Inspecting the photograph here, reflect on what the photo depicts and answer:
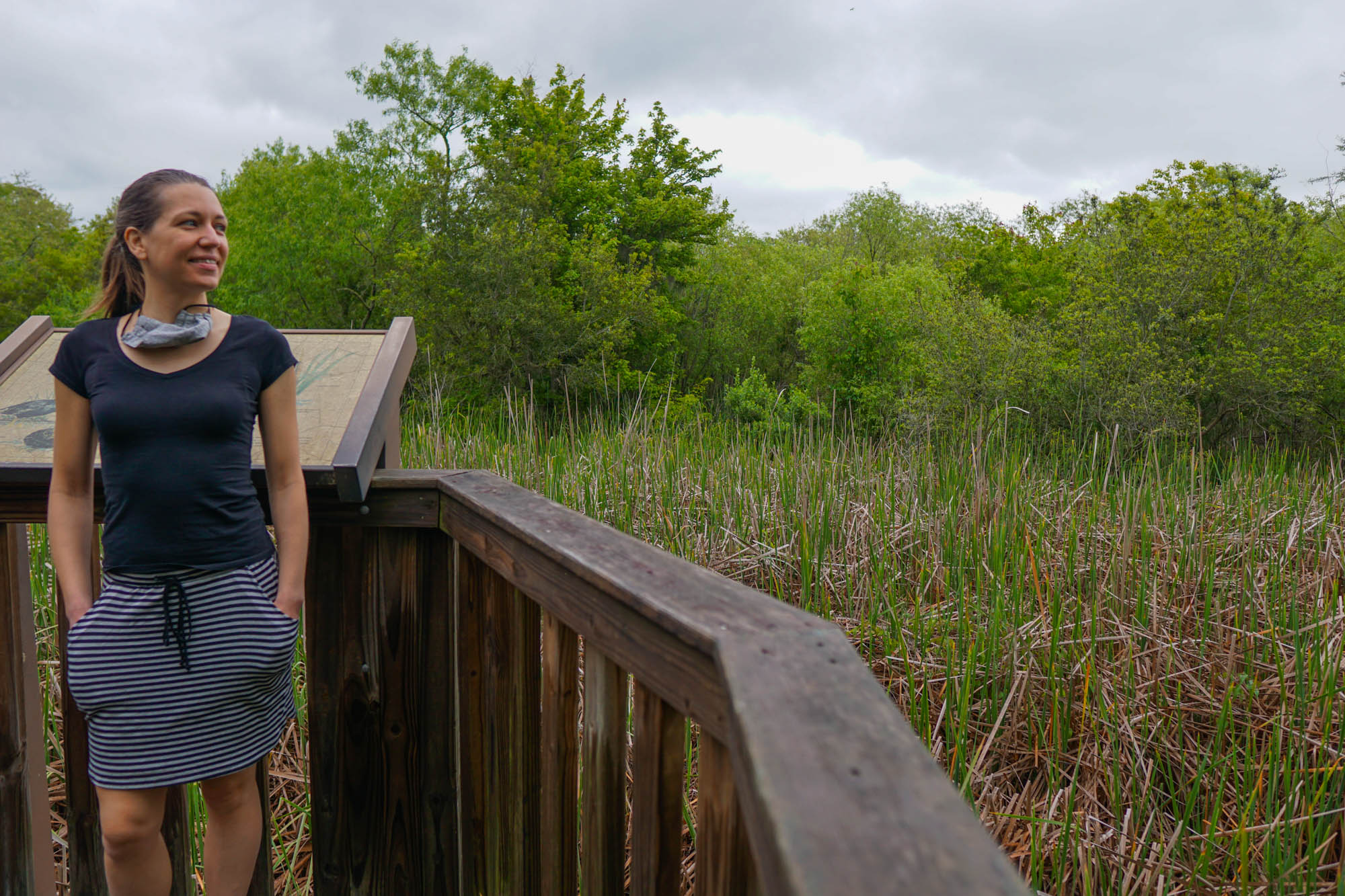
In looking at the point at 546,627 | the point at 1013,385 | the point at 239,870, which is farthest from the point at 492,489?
the point at 1013,385

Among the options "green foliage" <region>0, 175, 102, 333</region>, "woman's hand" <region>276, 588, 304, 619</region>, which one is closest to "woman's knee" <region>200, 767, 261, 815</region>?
"woman's hand" <region>276, 588, 304, 619</region>

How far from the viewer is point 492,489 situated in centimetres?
144

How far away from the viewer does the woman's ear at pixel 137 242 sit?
4.57 feet

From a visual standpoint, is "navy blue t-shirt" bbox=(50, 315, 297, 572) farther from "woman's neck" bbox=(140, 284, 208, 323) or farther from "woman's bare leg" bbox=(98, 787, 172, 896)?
"woman's bare leg" bbox=(98, 787, 172, 896)

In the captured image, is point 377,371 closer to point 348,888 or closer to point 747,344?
point 348,888

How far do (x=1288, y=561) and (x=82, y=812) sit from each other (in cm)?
340

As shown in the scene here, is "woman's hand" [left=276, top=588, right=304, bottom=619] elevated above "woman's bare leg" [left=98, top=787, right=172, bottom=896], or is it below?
above

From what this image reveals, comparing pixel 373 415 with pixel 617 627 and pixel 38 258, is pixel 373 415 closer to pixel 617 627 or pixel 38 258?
pixel 617 627

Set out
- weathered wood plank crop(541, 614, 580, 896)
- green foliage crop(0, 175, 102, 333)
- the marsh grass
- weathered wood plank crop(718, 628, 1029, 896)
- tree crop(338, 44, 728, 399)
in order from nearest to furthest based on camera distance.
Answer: weathered wood plank crop(718, 628, 1029, 896)
weathered wood plank crop(541, 614, 580, 896)
the marsh grass
tree crop(338, 44, 728, 399)
green foliage crop(0, 175, 102, 333)

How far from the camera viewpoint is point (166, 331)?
53.4 inches

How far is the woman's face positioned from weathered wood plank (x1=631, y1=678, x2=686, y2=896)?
3.34 feet

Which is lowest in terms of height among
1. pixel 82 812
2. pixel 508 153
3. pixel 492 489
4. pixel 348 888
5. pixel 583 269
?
pixel 348 888

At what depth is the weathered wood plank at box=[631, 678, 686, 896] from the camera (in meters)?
0.84

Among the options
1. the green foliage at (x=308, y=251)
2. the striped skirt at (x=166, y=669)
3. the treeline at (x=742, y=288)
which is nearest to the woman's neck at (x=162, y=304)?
the striped skirt at (x=166, y=669)
